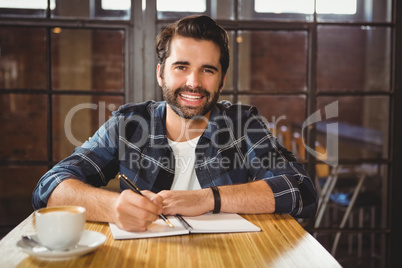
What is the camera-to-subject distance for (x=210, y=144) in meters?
1.78

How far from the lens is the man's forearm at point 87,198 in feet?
3.93

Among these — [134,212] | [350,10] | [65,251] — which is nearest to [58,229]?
[65,251]

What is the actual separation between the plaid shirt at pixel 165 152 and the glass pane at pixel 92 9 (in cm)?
88

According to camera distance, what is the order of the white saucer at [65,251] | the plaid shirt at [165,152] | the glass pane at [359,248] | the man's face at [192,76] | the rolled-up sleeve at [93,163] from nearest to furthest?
the white saucer at [65,251] < the rolled-up sleeve at [93,163] < the plaid shirt at [165,152] < the man's face at [192,76] < the glass pane at [359,248]

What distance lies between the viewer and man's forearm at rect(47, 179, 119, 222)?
1199 mm

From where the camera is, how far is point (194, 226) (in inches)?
45.4

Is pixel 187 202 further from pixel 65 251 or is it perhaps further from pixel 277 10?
pixel 277 10

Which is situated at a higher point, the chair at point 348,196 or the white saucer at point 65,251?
the white saucer at point 65,251

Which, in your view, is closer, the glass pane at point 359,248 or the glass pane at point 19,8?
the glass pane at point 19,8

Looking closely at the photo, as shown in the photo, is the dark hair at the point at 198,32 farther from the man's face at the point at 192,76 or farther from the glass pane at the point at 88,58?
the glass pane at the point at 88,58

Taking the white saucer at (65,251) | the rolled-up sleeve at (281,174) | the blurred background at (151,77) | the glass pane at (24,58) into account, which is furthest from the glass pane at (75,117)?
the white saucer at (65,251)

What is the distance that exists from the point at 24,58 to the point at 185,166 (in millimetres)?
1375

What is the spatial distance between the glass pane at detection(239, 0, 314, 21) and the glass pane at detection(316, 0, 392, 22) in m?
0.07

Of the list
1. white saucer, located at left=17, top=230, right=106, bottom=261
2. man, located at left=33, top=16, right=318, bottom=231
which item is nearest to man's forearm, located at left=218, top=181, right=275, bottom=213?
man, located at left=33, top=16, right=318, bottom=231
